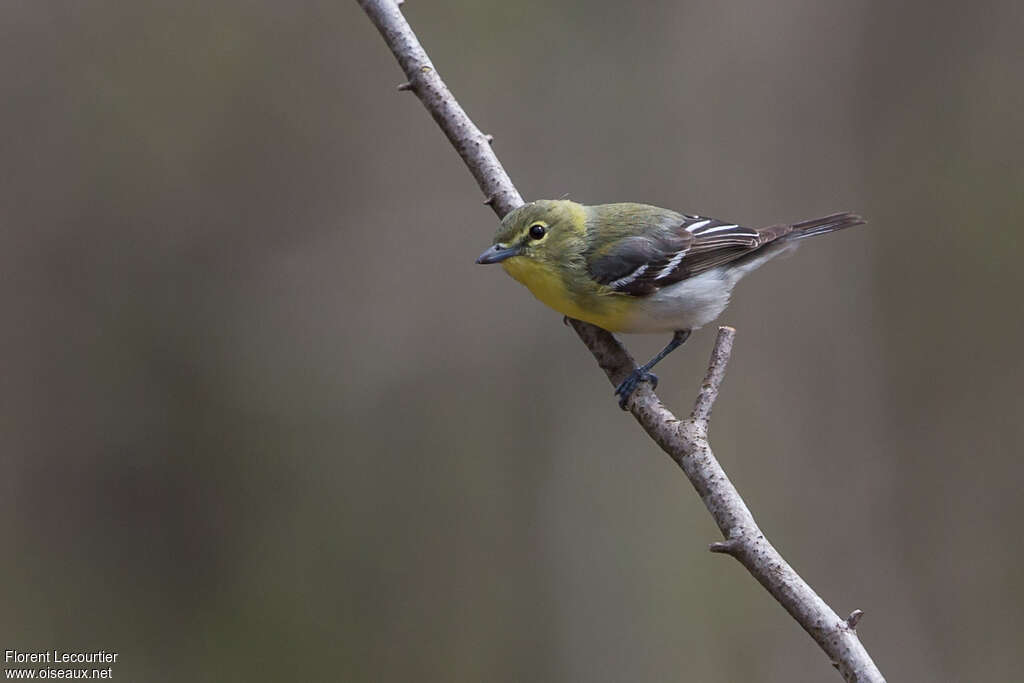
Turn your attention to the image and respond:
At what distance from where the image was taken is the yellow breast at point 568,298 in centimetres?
478

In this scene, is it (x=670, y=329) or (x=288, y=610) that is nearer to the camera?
(x=670, y=329)

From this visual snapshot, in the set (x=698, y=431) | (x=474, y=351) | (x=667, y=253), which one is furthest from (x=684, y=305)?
(x=474, y=351)

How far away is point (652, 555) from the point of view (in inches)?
302

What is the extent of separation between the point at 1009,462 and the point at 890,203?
2289mm

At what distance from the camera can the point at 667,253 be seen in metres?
5.19

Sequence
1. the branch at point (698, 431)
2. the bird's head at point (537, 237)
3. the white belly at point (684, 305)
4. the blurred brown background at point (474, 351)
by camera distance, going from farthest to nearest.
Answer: the blurred brown background at point (474, 351) < the white belly at point (684, 305) < the bird's head at point (537, 237) < the branch at point (698, 431)

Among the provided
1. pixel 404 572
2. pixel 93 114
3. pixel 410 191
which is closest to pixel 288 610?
pixel 404 572

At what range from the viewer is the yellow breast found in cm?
478

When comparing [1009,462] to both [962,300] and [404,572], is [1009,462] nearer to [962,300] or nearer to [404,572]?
[962,300]

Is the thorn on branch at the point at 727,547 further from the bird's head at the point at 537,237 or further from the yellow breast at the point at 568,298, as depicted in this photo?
the bird's head at the point at 537,237

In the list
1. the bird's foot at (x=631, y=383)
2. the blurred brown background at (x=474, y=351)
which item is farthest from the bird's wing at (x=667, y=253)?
the blurred brown background at (x=474, y=351)

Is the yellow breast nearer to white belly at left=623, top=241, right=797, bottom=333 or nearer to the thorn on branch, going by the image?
white belly at left=623, top=241, right=797, bottom=333

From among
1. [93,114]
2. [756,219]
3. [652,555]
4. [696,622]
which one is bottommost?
[696,622]

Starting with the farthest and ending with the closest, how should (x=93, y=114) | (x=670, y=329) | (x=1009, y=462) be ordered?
(x=1009, y=462), (x=93, y=114), (x=670, y=329)
